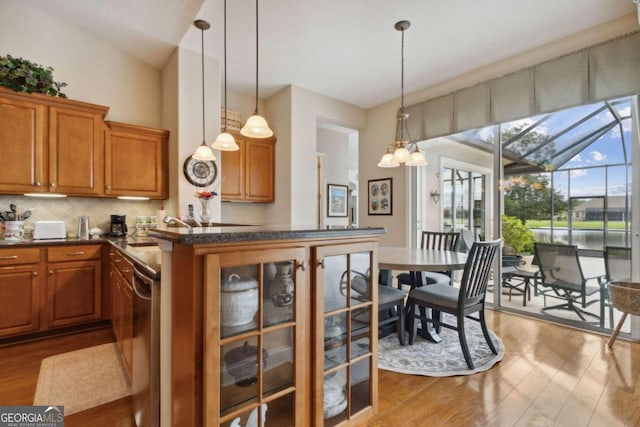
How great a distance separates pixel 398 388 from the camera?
204cm

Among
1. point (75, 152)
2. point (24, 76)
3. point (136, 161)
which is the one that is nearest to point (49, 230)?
point (75, 152)

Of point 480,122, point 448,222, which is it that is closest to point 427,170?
point 448,222

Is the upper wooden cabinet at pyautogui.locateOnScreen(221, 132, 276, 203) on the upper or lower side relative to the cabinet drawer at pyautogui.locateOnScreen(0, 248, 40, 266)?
upper

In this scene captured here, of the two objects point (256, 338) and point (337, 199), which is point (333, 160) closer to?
point (337, 199)

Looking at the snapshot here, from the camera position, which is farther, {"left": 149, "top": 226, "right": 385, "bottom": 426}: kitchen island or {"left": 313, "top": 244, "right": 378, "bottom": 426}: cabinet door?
{"left": 313, "top": 244, "right": 378, "bottom": 426}: cabinet door

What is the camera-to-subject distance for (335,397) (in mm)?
1444

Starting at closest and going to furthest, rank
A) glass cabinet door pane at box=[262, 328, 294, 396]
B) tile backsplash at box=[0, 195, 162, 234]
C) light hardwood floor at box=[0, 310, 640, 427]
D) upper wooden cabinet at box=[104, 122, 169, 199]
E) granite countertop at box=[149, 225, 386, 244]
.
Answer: granite countertop at box=[149, 225, 386, 244]
glass cabinet door pane at box=[262, 328, 294, 396]
light hardwood floor at box=[0, 310, 640, 427]
tile backsplash at box=[0, 195, 162, 234]
upper wooden cabinet at box=[104, 122, 169, 199]

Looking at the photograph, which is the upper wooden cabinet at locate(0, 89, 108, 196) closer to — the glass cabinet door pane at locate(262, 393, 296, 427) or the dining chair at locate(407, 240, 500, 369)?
the glass cabinet door pane at locate(262, 393, 296, 427)

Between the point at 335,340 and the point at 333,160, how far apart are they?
5.00 metres

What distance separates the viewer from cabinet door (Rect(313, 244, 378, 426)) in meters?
1.34

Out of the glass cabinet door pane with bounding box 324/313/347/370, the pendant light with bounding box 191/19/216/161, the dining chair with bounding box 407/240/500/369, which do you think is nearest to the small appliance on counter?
the pendant light with bounding box 191/19/216/161

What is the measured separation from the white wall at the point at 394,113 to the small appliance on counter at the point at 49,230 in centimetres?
402

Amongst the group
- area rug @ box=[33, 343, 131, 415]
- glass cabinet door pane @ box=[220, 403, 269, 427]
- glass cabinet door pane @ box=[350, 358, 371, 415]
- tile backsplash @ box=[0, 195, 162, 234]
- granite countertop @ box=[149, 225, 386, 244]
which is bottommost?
area rug @ box=[33, 343, 131, 415]

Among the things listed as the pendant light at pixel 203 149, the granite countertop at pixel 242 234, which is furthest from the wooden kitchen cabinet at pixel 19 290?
the granite countertop at pixel 242 234
